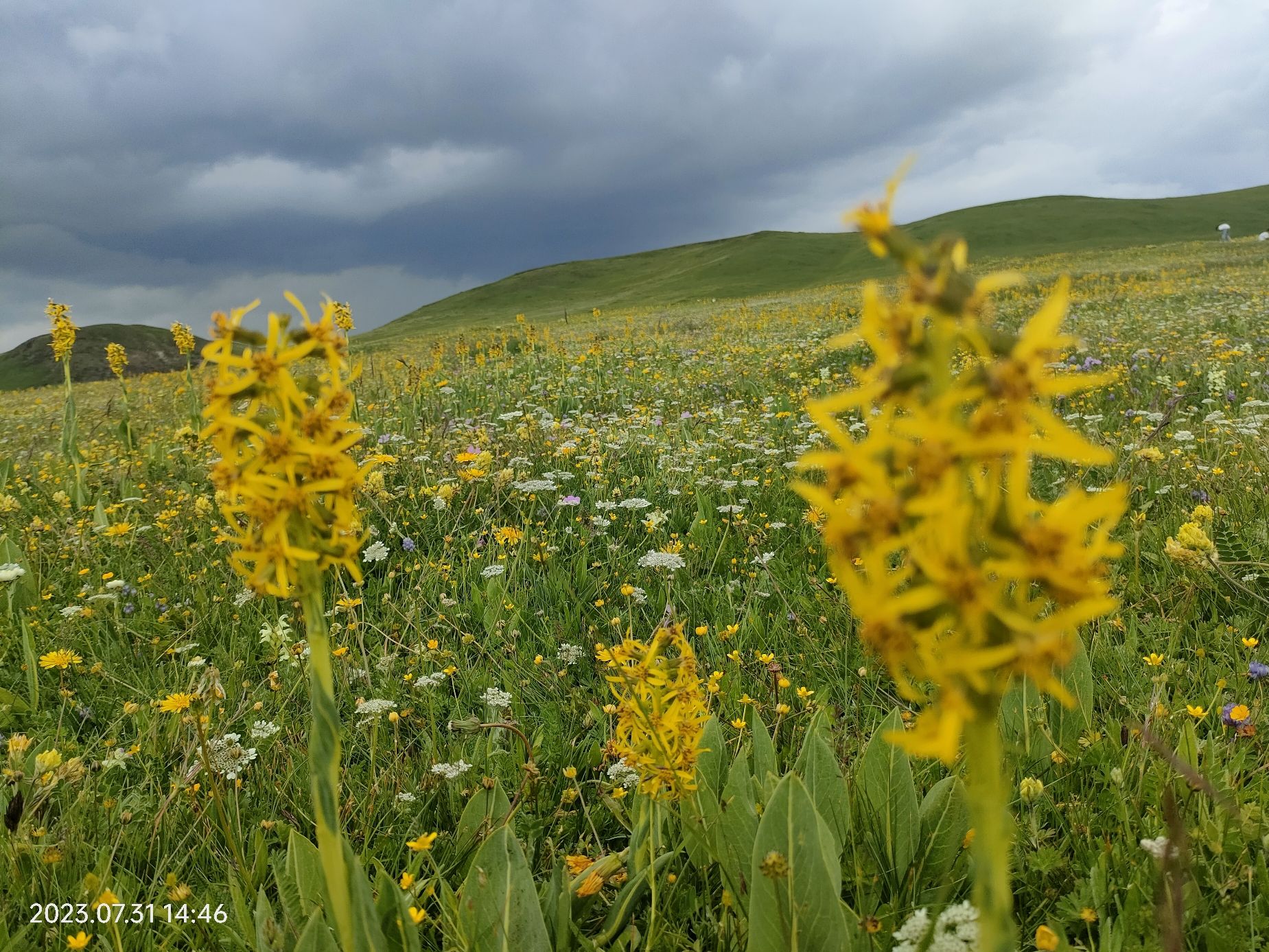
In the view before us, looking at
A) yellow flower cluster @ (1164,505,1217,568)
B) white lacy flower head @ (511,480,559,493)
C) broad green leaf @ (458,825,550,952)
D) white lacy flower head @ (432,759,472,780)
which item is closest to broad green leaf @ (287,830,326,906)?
broad green leaf @ (458,825,550,952)

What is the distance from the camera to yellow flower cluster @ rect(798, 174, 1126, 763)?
75cm

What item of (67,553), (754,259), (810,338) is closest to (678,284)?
(754,259)

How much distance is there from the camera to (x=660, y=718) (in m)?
1.74

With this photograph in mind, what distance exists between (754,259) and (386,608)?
96336 mm

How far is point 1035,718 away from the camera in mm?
2357

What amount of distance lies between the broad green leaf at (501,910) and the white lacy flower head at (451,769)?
59 cm

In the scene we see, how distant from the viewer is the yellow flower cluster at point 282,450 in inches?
46.6

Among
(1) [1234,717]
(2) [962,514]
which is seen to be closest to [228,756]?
(2) [962,514]

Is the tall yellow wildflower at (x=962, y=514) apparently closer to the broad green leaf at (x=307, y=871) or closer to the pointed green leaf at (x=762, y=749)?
the pointed green leaf at (x=762, y=749)

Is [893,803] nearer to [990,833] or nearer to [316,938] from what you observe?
[990,833]

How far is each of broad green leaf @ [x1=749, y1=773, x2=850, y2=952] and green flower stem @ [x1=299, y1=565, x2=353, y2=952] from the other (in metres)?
0.79

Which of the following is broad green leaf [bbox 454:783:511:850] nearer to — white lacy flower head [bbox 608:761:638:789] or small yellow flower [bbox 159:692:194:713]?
white lacy flower head [bbox 608:761:638:789]

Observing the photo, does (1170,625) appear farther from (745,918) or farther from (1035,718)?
(745,918)

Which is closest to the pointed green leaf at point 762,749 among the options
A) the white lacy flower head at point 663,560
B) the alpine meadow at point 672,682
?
the alpine meadow at point 672,682
